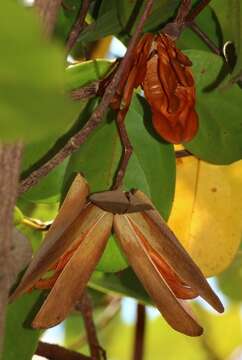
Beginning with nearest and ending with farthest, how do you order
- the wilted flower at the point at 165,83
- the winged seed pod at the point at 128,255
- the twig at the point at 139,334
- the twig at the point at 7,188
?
the twig at the point at 7,188 → the winged seed pod at the point at 128,255 → the wilted flower at the point at 165,83 → the twig at the point at 139,334

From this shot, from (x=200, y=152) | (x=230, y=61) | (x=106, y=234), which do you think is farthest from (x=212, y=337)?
(x=106, y=234)

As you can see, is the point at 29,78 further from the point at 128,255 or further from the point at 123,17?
the point at 123,17

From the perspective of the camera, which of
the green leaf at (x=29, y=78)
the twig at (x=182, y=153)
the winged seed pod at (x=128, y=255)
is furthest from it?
the twig at (x=182, y=153)

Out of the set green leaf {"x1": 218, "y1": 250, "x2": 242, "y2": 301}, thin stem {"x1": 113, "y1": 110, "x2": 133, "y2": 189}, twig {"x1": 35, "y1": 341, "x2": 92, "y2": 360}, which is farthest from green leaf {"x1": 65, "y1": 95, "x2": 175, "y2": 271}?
green leaf {"x1": 218, "y1": 250, "x2": 242, "y2": 301}

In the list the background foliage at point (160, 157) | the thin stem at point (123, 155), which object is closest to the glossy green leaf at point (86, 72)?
the background foliage at point (160, 157)

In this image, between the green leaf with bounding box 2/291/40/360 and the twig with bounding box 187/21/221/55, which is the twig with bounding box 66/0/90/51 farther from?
the green leaf with bounding box 2/291/40/360

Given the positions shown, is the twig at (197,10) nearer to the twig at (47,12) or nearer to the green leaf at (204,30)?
the green leaf at (204,30)

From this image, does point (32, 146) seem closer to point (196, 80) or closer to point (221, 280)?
point (196, 80)
